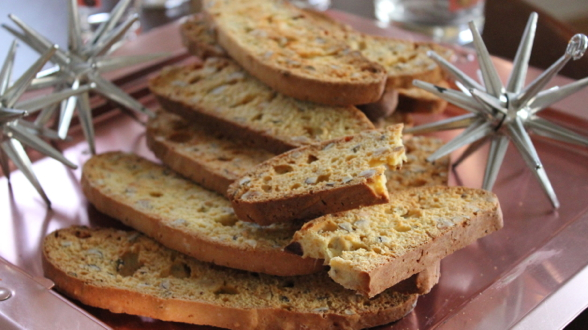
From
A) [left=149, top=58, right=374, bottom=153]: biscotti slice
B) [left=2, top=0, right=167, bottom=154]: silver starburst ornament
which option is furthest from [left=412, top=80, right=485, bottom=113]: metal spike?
[left=2, top=0, right=167, bottom=154]: silver starburst ornament

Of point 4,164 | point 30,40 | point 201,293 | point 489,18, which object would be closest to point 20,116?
point 4,164

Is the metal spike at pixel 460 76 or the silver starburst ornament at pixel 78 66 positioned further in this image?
the silver starburst ornament at pixel 78 66

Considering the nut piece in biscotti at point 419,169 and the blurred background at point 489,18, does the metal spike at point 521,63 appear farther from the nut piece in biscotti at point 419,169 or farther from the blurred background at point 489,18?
the blurred background at point 489,18

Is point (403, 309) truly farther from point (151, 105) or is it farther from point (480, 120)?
point (151, 105)

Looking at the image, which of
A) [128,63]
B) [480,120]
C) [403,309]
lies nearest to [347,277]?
[403,309]

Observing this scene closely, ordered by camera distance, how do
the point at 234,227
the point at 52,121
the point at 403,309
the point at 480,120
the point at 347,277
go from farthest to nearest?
the point at 52,121 → the point at 480,120 → the point at 234,227 → the point at 403,309 → the point at 347,277

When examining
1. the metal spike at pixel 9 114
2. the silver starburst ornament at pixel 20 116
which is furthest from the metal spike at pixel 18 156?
the metal spike at pixel 9 114
